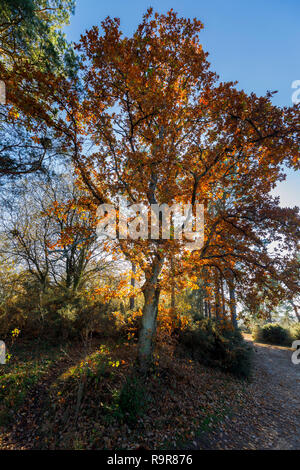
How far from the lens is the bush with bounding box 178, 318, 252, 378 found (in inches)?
354

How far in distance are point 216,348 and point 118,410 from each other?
21.4ft

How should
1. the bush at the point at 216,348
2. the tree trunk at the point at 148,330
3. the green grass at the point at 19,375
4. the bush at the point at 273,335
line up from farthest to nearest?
the bush at the point at 273,335
the bush at the point at 216,348
the tree trunk at the point at 148,330
the green grass at the point at 19,375

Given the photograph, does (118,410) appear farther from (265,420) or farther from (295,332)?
(295,332)

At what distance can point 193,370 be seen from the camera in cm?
824

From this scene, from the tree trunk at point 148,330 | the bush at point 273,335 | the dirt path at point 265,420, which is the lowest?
the bush at point 273,335

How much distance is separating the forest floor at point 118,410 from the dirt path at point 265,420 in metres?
0.03

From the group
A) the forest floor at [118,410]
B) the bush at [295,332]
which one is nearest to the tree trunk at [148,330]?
the forest floor at [118,410]

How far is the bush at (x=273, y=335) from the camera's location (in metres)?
17.8

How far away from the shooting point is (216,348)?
9617 millimetres

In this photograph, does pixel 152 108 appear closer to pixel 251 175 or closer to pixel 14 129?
pixel 251 175

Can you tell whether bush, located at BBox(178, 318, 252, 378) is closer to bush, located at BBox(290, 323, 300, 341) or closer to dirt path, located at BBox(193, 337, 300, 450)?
dirt path, located at BBox(193, 337, 300, 450)

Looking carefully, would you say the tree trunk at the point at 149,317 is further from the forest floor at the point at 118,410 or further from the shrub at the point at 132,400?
the shrub at the point at 132,400
